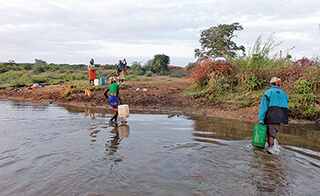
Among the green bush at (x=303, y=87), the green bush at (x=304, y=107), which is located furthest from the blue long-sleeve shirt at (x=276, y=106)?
the green bush at (x=303, y=87)

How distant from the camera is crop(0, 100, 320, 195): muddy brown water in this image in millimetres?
3586

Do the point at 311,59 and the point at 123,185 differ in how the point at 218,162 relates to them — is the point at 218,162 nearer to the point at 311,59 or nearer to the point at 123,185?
the point at 123,185

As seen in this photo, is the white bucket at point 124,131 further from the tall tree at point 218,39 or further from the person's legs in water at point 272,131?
the tall tree at point 218,39

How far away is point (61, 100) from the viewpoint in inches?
560

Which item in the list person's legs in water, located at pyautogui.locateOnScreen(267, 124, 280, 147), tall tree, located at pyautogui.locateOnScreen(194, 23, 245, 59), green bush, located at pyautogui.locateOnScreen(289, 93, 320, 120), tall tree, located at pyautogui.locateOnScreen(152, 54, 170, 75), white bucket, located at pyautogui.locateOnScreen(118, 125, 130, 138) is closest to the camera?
person's legs in water, located at pyautogui.locateOnScreen(267, 124, 280, 147)

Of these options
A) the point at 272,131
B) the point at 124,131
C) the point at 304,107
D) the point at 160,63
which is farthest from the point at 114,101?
the point at 160,63

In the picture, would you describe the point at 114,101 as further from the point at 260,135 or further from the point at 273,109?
Answer: the point at 273,109

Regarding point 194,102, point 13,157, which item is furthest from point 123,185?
point 194,102

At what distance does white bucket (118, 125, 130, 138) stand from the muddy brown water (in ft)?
0.08

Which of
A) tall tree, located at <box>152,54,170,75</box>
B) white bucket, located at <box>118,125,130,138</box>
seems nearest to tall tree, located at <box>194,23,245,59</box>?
tall tree, located at <box>152,54,170,75</box>

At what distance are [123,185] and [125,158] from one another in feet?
3.83

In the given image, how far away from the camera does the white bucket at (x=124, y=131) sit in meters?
6.62

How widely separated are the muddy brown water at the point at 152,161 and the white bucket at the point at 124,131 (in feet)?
0.08

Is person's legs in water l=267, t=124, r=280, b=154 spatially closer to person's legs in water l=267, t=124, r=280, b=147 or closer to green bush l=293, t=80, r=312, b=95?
person's legs in water l=267, t=124, r=280, b=147
